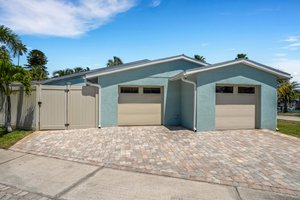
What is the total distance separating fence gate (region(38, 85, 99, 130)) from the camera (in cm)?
967

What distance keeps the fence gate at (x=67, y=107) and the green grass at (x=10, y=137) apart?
0.86 m

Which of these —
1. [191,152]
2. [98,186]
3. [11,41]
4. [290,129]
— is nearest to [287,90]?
[290,129]

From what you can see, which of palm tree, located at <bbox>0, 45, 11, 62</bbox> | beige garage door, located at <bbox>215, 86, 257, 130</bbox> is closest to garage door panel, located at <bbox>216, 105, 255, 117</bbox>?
beige garage door, located at <bbox>215, 86, 257, 130</bbox>

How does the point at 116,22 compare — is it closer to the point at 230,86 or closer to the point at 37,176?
the point at 230,86

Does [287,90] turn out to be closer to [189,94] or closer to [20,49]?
[189,94]

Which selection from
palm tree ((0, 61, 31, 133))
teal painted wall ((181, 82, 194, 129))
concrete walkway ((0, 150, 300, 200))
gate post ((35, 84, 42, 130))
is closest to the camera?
concrete walkway ((0, 150, 300, 200))

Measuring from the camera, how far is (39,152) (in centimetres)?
660

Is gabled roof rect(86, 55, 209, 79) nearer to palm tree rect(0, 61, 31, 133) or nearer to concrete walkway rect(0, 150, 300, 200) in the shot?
palm tree rect(0, 61, 31, 133)

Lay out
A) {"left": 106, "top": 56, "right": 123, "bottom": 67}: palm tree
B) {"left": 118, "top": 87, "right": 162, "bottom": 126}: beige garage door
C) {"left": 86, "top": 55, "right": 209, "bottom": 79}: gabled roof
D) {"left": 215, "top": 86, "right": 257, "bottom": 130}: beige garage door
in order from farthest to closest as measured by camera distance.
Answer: {"left": 106, "top": 56, "right": 123, "bottom": 67}: palm tree
{"left": 118, "top": 87, "right": 162, "bottom": 126}: beige garage door
{"left": 86, "top": 55, "right": 209, "bottom": 79}: gabled roof
{"left": 215, "top": 86, "right": 257, "bottom": 130}: beige garage door

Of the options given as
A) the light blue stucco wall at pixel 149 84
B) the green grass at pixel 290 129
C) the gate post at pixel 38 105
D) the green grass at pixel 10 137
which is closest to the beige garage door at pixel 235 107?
the green grass at pixel 290 129

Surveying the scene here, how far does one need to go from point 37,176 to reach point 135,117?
274 inches

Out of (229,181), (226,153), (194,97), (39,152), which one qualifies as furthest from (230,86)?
(39,152)

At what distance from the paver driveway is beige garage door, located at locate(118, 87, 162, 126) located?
4.58 feet

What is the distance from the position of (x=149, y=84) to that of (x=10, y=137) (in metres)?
6.76
